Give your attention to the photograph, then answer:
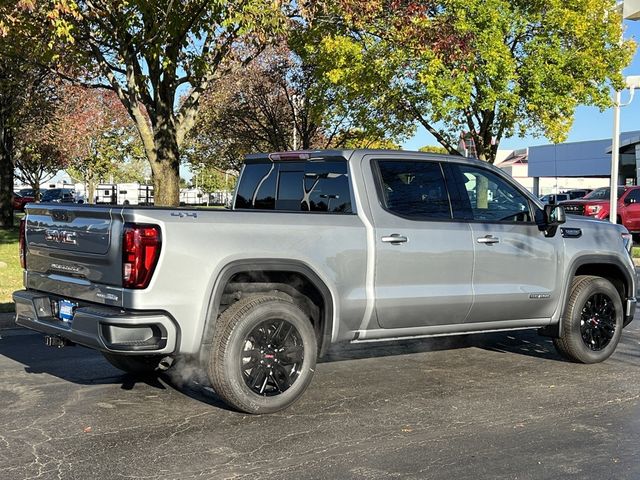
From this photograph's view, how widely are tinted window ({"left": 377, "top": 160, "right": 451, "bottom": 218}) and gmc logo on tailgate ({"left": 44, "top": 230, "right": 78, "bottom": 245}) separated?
2.35 m

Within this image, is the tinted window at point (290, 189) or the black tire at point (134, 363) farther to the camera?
the tinted window at point (290, 189)

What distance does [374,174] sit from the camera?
233 inches

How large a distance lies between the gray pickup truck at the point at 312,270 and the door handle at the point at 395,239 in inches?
0.5

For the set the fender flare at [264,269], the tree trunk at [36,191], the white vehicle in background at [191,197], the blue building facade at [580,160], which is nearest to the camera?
the fender flare at [264,269]

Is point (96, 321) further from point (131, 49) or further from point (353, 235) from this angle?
point (131, 49)

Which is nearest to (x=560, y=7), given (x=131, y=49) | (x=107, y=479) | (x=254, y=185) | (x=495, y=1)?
(x=495, y=1)

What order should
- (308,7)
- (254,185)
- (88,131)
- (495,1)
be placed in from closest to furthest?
(254,185) → (308,7) → (495,1) → (88,131)

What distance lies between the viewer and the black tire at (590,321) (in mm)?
6871

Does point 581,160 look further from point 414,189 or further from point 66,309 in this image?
point 66,309

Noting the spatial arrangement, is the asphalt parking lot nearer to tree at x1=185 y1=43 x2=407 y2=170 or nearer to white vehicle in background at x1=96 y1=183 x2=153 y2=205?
tree at x1=185 y1=43 x2=407 y2=170

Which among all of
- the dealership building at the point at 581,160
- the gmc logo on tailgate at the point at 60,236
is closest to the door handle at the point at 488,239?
the gmc logo on tailgate at the point at 60,236

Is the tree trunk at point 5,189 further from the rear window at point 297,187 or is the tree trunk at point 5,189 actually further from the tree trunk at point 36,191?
the tree trunk at point 36,191

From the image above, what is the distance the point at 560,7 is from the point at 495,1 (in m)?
2.02

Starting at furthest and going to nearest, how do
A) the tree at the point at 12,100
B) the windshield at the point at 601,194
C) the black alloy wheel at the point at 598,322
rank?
the windshield at the point at 601,194
the tree at the point at 12,100
the black alloy wheel at the point at 598,322
